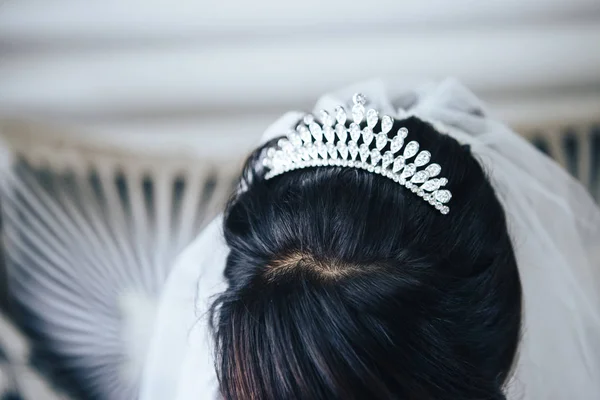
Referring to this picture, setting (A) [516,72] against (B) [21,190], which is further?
(A) [516,72]

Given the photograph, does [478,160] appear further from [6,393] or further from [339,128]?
[6,393]

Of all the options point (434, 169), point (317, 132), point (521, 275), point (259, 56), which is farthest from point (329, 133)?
point (259, 56)

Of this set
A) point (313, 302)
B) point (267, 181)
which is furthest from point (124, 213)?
point (313, 302)

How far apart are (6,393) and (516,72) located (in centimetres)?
104

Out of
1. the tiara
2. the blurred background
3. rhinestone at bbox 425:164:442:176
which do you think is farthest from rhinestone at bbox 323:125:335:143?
the blurred background

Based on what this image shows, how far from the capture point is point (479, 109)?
2.66 ft

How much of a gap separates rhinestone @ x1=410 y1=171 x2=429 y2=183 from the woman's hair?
0.05ft

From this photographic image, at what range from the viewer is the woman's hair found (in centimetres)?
52

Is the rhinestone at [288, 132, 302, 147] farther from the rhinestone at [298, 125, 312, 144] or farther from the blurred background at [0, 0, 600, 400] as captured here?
the blurred background at [0, 0, 600, 400]

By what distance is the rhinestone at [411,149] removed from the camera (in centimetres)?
59

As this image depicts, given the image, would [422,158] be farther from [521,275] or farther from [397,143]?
[521,275]

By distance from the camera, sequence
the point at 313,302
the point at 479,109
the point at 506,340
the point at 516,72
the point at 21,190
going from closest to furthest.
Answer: the point at 313,302 < the point at 506,340 < the point at 479,109 < the point at 21,190 < the point at 516,72

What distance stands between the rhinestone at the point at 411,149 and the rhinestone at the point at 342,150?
0.06 metres

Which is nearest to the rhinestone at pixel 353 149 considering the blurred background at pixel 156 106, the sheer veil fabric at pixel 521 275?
the sheer veil fabric at pixel 521 275
